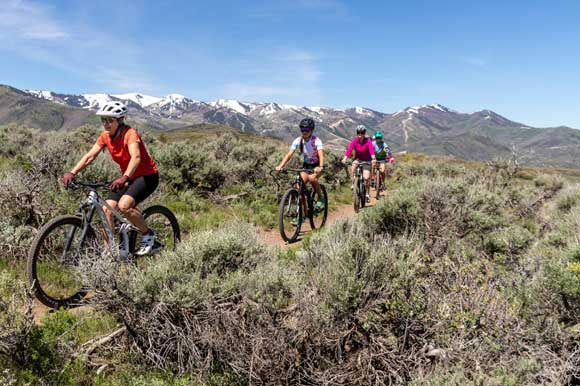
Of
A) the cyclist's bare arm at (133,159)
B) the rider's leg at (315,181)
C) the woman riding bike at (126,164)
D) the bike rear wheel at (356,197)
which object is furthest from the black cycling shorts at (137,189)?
the bike rear wheel at (356,197)

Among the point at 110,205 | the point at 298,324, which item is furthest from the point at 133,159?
the point at 298,324

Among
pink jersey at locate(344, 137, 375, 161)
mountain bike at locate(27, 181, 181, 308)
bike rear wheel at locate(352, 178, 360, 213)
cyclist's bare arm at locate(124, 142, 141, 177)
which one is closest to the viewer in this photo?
mountain bike at locate(27, 181, 181, 308)

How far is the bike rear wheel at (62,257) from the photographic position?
490 cm

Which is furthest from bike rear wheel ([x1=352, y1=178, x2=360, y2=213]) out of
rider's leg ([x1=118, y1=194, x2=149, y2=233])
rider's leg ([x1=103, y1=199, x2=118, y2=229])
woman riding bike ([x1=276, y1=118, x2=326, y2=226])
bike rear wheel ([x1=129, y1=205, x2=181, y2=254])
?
rider's leg ([x1=103, y1=199, x2=118, y2=229])

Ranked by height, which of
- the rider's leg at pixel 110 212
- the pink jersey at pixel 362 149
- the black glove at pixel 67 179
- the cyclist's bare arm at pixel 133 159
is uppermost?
the pink jersey at pixel 362 149

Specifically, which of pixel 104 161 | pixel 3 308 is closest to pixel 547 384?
pixel 3 308

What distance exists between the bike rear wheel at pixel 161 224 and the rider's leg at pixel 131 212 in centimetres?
37

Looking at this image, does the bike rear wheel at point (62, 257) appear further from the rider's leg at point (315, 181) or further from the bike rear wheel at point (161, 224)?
the rider's leg at point (315, 181)

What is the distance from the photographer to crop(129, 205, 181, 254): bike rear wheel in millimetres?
6311

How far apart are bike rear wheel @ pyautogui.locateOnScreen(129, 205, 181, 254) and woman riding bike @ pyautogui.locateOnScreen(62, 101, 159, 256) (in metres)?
0.44

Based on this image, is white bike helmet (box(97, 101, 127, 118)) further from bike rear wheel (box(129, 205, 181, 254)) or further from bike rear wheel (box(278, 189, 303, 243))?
bike rear wheel (box(278, 189, 303, 243))

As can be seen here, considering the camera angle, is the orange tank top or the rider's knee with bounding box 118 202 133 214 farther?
the orange tank top

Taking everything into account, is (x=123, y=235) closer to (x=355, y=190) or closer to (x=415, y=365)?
(x=415, y=365)

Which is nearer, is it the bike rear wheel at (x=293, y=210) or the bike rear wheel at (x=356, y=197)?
the bike rear wheel at (x=293, y=210)
